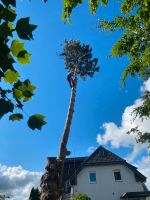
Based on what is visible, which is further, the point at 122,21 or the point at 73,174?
the point at 73,174

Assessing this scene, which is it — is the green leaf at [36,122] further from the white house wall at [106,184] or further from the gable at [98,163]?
the white house wall at [106,184]

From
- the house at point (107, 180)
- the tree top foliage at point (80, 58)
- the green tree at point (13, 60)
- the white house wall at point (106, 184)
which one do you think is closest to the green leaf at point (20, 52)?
the green tree at point (13, 60)

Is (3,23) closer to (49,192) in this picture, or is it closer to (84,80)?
(49,192)

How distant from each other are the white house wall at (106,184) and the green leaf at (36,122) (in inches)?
1199

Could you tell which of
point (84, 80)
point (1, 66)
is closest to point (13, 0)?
point (1, 66)

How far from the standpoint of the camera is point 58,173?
273 inches

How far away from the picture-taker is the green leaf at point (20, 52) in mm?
1502

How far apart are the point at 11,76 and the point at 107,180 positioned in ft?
103

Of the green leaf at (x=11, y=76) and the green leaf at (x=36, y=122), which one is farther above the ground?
the green leaf at (x=11, y=76)

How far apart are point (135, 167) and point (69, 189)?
840 centimetres

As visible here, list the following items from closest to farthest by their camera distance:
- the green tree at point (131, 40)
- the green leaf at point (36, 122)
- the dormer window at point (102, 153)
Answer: the green leaf at point (36, 122) < the green tree at point (131, 40) < the dormer window at point (102, 153)

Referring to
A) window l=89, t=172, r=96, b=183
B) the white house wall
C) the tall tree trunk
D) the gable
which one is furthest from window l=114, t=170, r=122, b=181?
the tall tree trunk

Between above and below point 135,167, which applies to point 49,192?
below

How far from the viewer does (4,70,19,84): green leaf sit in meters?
1.59
